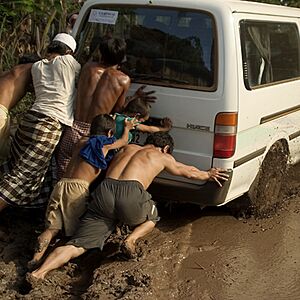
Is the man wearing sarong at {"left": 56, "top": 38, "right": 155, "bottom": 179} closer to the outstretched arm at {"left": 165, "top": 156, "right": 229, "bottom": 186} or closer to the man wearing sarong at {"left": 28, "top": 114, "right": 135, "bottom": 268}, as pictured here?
the man wearing sarong at {"left": 28, "top": 114, "right": 135, "bottom": 268}

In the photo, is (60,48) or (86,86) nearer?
(86,86)

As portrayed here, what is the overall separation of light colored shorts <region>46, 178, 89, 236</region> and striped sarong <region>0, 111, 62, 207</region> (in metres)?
0.47

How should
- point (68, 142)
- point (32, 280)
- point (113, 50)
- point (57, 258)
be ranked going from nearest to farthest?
point (32, 280) → point (57, 258) → point (113, 50) → point (68, 142)

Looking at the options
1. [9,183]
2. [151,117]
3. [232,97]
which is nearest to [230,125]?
[232,97]

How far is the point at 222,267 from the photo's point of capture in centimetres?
470

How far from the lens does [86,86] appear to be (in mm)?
4898

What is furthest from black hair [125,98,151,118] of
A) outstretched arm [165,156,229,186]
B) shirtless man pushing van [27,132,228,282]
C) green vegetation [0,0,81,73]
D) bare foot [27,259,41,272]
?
green vegetation [0,0,81,73]

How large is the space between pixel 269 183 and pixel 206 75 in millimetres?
1563

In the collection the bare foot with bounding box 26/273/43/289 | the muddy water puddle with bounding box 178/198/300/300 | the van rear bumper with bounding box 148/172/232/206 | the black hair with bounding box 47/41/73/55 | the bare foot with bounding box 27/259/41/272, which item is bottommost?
the muddy water puddle with bounding box 178/198/300/300

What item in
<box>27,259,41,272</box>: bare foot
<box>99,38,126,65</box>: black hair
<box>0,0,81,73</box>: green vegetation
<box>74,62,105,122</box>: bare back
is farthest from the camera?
<box>0,0,81,73</box>: green vegetation

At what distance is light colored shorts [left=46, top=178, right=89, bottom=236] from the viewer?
455cm

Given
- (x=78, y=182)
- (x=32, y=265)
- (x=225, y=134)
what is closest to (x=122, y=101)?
(x=78, y=182)

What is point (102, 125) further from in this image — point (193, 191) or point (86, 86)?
point (193, 191)

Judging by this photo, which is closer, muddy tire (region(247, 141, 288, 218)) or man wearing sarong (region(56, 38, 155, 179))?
man wearing sarong (region(56, 38, 155, 179))
